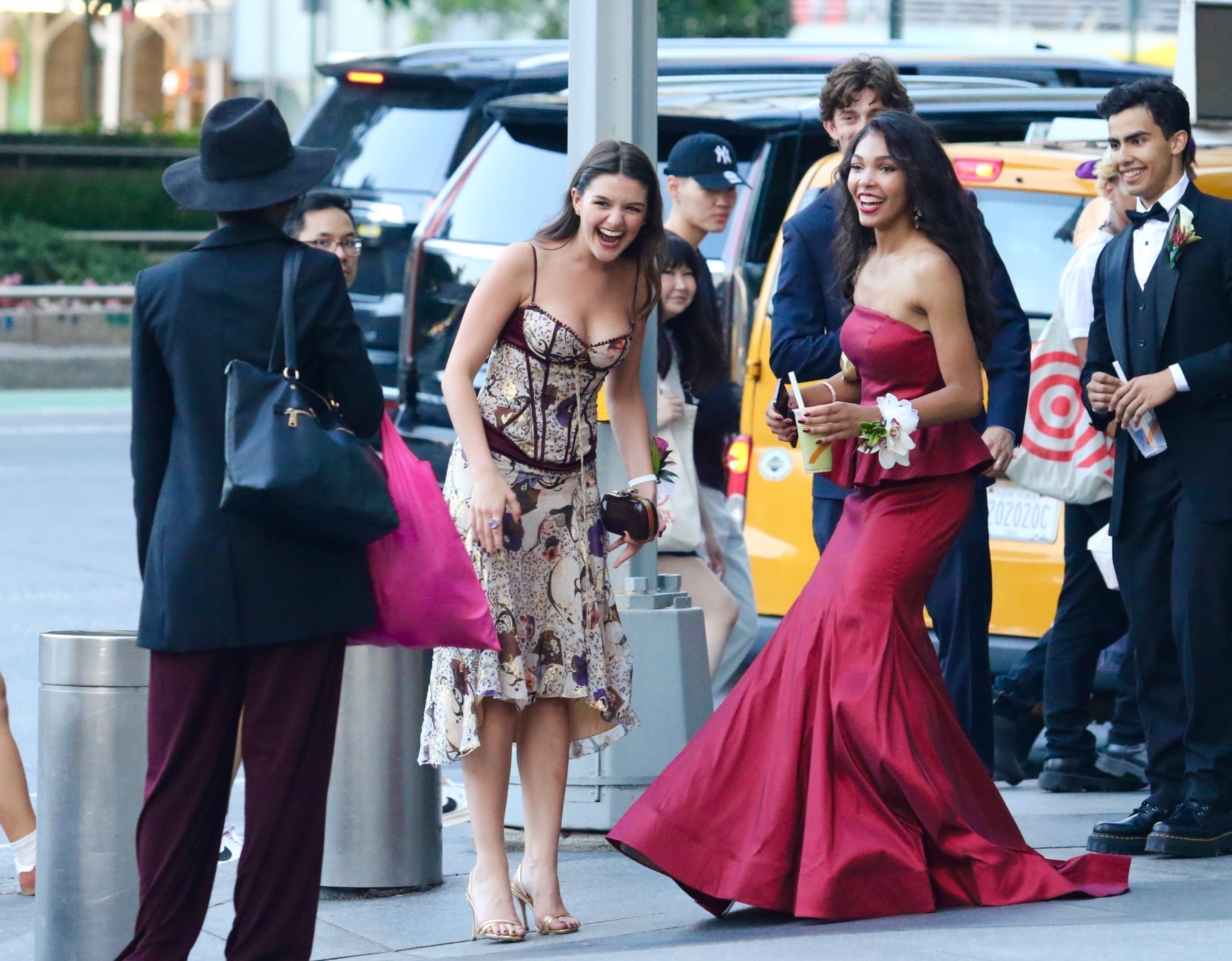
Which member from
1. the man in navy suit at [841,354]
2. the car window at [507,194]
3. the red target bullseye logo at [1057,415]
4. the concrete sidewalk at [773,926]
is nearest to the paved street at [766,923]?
the concrete sidewalk at [773,926]

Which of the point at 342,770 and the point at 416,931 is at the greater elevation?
the point at 342,770

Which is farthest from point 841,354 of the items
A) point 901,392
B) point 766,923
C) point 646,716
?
point 766,923

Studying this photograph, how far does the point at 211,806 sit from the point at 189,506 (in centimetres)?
62

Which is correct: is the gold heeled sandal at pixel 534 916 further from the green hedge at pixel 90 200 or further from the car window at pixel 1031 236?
the green hedge at pixel 90 200

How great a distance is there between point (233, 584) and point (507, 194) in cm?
511

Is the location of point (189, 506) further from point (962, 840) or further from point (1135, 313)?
point (1135, 313)

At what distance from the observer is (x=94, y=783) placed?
4.61m

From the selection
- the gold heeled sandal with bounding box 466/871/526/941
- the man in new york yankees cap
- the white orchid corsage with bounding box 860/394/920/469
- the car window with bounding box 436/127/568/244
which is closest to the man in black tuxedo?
the white orchid corsage with bounding box 860/394/920/469

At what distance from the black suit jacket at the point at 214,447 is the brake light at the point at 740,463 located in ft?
11.8

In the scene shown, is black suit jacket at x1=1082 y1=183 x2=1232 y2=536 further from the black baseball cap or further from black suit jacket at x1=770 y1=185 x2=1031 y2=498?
the black baseball cap

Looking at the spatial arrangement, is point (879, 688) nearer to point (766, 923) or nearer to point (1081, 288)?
point (766, 923)

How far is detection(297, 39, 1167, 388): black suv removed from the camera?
35.4 feet

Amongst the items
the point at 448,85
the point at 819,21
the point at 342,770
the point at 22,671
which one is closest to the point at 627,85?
the point at 342,770

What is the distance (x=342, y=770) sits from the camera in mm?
5336
